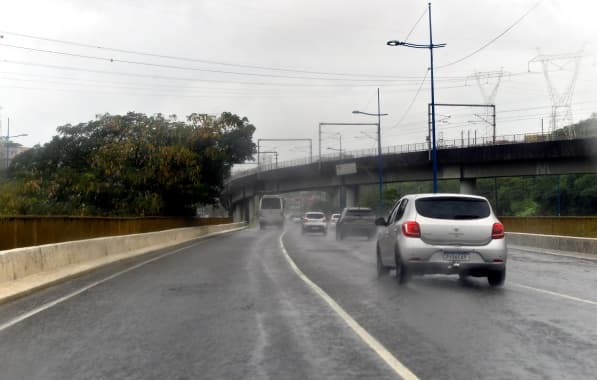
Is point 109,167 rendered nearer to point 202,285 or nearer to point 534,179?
point 202,285

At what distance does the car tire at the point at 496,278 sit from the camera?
12.9 meters

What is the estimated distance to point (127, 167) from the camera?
4456cm

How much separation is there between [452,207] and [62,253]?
9357 millimetres

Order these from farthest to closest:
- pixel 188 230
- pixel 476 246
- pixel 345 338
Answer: pixel 188 230
pixel 476 246
pixel 345 338

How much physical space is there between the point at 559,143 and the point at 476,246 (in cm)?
3934

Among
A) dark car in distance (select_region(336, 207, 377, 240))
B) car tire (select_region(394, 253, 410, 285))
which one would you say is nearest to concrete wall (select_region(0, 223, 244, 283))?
car tire (select_region(394, 253, 410, 285))

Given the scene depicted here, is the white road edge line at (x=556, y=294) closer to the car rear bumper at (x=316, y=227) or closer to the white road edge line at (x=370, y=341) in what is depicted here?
the white road edge line at (x=370, y=341)

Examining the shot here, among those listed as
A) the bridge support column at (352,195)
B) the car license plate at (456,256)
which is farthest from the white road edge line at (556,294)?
the bridge support column at (352,195)

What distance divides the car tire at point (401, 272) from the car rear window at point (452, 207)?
97cm

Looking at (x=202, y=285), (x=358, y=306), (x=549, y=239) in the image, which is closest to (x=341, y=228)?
(x=549, y=239)

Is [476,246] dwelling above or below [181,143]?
below

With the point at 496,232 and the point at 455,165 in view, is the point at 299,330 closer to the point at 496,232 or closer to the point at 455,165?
the point at 496,232

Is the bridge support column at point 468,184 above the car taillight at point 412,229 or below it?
above

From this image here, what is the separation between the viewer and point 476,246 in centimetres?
1270
